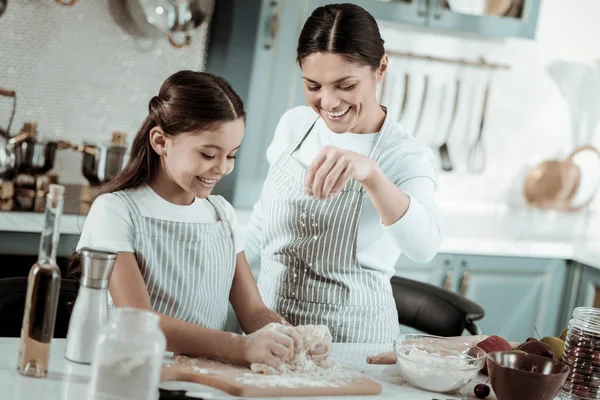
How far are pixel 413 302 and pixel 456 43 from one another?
5.68ft

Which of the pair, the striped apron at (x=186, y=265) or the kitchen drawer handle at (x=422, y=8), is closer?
the striped apron at (x=186, y=265)

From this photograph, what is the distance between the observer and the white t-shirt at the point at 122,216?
1.58 meters

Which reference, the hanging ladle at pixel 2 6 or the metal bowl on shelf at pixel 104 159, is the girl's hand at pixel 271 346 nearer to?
the metal bowl on shelf at pixel 104 159

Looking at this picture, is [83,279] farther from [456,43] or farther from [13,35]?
[456,43]

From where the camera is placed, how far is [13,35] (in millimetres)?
3010

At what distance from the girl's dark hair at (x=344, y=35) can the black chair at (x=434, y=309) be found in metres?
0.78

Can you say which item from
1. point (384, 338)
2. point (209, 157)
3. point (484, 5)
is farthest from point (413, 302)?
point (484, 5)

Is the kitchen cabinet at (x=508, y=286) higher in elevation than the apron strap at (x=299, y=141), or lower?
lower

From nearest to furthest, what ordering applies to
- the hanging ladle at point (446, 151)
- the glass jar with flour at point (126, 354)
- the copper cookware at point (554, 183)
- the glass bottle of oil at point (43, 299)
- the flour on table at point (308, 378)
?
the glass jar with flour at point (126, 354), the glass bottle of oil at point (43, 299), the flour on table at point (308, 378), the hanging ladle at point (446, 151), the copper cookware at point (554, 183)

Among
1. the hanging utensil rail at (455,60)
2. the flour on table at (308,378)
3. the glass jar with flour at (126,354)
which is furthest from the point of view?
the hanging utensil rail at (455,60)

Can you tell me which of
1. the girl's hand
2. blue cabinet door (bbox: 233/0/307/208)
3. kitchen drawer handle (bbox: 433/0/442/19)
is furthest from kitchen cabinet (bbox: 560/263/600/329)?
the girl's hand

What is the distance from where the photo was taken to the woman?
5.94ft

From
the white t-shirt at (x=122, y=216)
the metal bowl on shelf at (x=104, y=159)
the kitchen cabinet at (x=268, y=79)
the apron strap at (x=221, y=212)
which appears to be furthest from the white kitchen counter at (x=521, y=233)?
the white t-shirt at (x=122, y=216)

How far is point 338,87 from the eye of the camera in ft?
6.01
